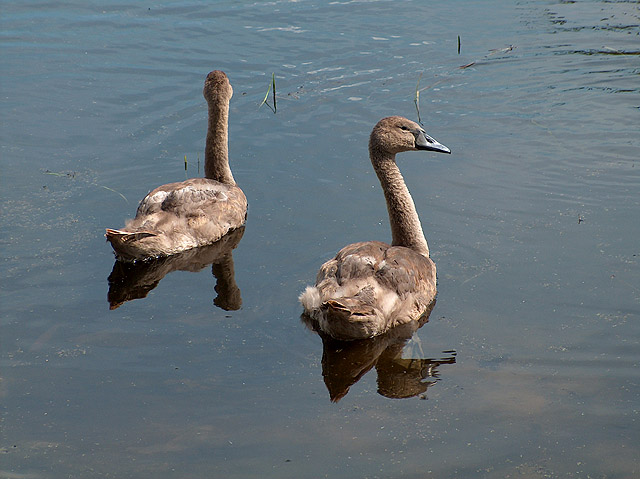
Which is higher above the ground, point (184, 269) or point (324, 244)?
point (324, 244)

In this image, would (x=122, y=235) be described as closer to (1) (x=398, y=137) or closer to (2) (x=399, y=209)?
(2) (x=399, y=209)

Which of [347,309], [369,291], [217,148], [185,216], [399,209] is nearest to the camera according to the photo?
[347,309]

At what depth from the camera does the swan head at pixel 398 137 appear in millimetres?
8648

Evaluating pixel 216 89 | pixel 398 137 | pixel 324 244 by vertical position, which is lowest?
pixel 324 244

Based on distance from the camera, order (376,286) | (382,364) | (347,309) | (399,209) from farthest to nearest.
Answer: (399,209) → (376,286) → (382,364) → (347,309)

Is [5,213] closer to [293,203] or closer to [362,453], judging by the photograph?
[293,203]

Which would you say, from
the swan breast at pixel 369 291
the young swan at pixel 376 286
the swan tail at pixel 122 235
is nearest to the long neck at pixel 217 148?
the swan tail at pixel 122 235

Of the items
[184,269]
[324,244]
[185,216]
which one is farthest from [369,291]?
[185,216]

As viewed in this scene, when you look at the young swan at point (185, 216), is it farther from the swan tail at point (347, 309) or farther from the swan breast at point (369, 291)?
the swan tail at point (347, 309)

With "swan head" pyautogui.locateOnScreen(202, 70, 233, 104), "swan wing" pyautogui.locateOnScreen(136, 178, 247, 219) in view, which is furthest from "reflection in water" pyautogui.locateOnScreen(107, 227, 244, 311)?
"swan head" pyautogui.locateOnScreen(202, 70, 233, 104)

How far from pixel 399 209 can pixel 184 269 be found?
230cm

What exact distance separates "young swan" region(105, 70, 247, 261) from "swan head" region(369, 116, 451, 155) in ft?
6.45

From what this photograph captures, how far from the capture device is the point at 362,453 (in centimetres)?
580

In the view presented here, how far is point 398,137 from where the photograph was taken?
8656 mm
